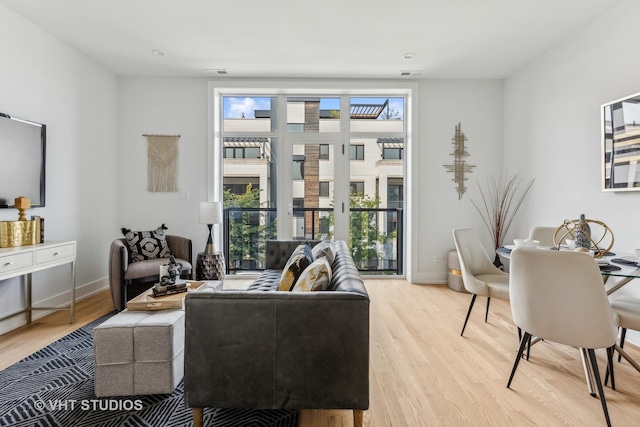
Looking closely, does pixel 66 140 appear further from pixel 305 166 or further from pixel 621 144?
pixel 621 144

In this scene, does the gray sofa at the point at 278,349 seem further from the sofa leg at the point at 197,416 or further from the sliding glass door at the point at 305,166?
the sliding glass door at the point at 305,166

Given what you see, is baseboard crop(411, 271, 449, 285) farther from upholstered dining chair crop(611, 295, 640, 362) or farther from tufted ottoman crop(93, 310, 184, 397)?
tufted ottoman crop(93, 310, 184, 397)

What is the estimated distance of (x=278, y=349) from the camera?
144 centimetres

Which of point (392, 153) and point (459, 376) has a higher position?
point (392, 153)

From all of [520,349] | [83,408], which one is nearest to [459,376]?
[520,349]

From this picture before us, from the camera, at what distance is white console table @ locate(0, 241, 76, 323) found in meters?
2.31

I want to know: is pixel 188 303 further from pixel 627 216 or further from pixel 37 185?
pixel 627 216

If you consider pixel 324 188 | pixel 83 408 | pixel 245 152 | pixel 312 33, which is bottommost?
pixel 83 408

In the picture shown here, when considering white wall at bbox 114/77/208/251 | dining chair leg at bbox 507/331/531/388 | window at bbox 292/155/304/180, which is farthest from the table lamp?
dining chair leg at bbox 507/331/531/388

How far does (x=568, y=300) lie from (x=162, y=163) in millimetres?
A: 4450

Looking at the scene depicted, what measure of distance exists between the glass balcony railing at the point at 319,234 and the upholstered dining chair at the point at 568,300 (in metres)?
2.82

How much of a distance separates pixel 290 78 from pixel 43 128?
Result: 275cm

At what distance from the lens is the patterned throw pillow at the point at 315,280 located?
1.61 metres

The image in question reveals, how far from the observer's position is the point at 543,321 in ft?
5.72
